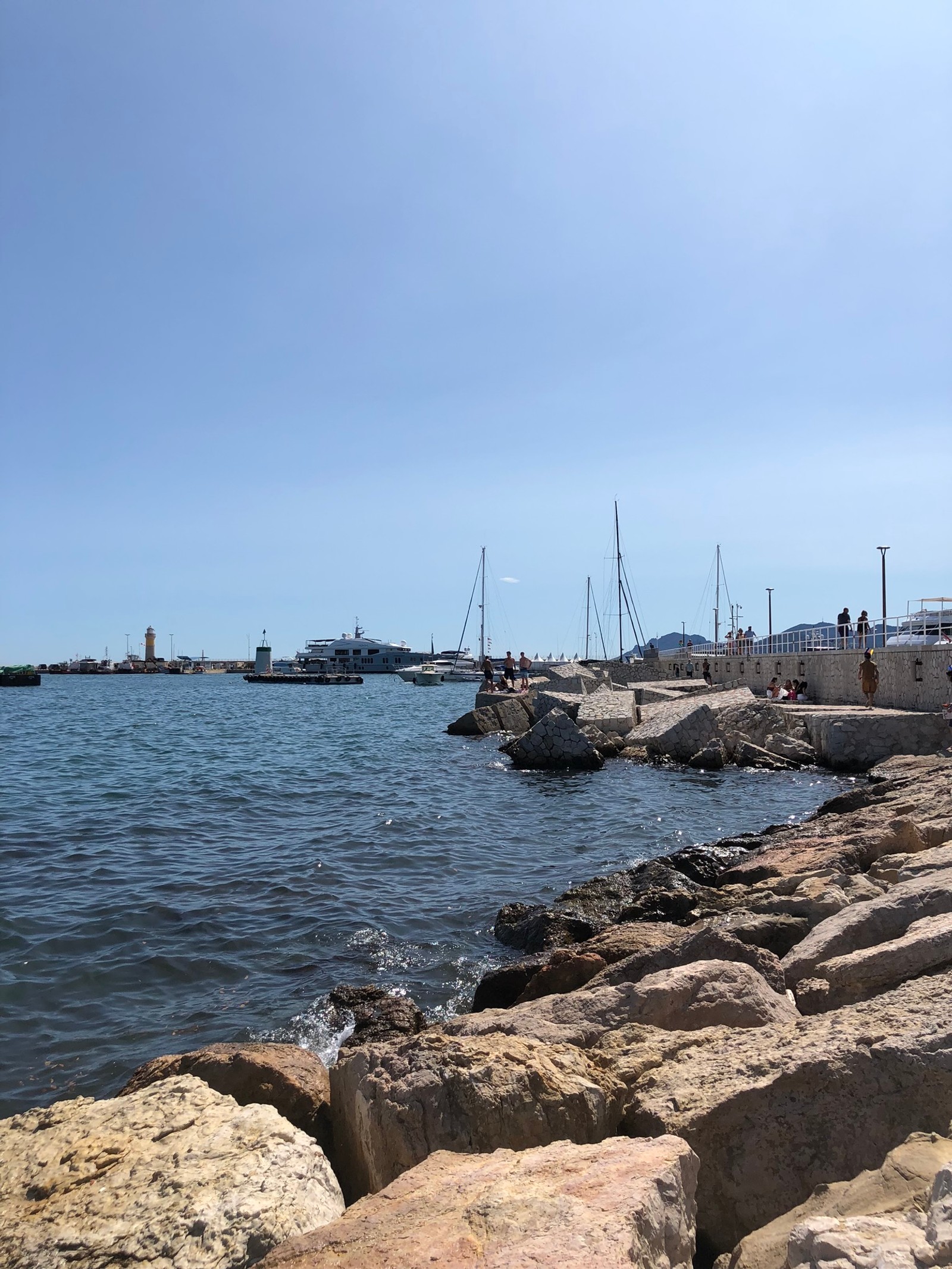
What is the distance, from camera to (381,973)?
22.9ft

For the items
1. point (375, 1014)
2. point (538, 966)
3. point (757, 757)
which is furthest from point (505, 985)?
point (757, 757)

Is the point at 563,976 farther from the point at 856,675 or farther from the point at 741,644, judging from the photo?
the point at 741,644

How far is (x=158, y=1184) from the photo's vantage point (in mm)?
2592

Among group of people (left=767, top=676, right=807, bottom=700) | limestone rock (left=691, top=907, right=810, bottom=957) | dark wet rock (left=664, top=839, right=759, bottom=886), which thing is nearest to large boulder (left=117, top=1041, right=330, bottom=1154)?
limestone rock (left=691, top=907, right=810, bottom=957)

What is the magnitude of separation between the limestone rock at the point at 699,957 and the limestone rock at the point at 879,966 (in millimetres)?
186

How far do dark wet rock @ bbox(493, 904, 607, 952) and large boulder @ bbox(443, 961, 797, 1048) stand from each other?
2747 millimetres

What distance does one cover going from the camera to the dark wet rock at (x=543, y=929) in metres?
7.27

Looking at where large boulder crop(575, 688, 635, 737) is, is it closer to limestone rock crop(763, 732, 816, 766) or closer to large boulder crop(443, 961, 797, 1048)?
limestone rock crop(763, 732, 816, 766)

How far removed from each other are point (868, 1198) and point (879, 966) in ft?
5.80

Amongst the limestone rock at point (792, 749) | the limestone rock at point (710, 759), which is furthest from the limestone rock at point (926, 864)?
the limestone rock at point (792, 749)

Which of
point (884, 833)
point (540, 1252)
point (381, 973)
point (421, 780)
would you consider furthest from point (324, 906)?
point (421, 780)

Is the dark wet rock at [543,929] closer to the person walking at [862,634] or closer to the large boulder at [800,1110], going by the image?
the large boulder at [800,1110]

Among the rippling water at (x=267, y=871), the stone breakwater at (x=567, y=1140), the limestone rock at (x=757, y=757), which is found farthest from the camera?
the limestone rock at (x=757, y=757)

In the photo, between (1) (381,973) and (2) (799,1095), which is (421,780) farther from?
(2) (799,1095)
